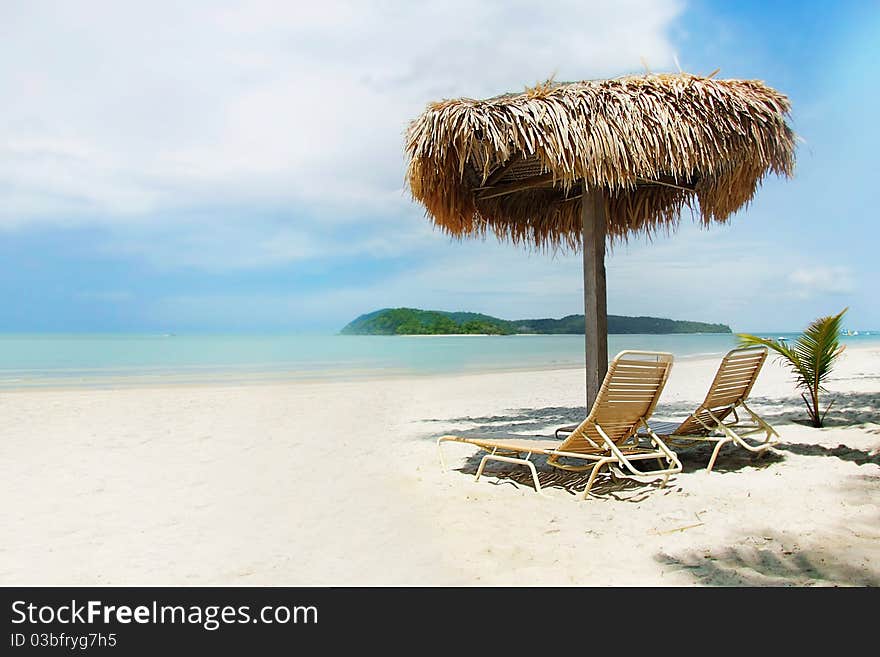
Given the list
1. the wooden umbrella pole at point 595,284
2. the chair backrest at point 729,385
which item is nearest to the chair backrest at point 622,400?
the chair backrest at point 729,385

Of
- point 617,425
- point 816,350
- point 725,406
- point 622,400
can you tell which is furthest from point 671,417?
point 622,400

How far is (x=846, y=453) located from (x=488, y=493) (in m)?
2.54

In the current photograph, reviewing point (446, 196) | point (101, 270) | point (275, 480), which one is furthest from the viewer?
point (101, 270)

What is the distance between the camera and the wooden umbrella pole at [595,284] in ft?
16.0

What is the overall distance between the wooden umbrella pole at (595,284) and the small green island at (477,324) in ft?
143

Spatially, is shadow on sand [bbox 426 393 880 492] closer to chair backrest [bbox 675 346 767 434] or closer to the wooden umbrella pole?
chair backrest [bbox 675 346 767 434]

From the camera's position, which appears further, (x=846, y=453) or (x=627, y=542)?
(x=846, y=453)

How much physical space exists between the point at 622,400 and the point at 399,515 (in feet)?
4.57

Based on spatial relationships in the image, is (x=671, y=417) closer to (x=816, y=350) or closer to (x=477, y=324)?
(x=816, y=350)

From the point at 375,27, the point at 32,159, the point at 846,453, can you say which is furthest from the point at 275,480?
the point at 32,159

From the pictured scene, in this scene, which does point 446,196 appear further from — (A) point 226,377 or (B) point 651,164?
(A) point 226,377

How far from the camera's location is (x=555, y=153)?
13.9 ft

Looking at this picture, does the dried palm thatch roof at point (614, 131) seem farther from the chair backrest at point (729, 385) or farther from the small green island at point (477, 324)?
the small green island at point (477, 324)

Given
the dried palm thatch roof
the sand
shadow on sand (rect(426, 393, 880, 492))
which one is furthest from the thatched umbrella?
the sand
